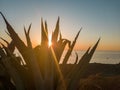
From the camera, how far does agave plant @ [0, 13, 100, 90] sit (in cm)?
360

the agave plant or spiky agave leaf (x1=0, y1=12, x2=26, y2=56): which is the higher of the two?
spiky agave leaf (x1=0, y1=12, x2=26, y2=56)

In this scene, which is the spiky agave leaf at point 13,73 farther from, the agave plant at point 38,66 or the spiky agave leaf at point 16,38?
the spiky agave leaf at point 16,38

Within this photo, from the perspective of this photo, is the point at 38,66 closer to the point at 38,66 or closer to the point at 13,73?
the point at 38,66

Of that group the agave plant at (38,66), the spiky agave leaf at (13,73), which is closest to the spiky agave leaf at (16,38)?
the agave plant at (38,66)

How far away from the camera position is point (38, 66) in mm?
3637

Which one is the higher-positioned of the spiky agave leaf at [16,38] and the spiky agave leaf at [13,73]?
the spiky agave leaf at [16,38]

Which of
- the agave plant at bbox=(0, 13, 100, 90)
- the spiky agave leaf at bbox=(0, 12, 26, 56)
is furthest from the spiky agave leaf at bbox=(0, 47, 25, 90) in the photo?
the spiky agave leaf at bbox=(0, 12, 26, 56)

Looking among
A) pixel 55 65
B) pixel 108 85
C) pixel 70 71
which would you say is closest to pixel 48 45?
pixel 55 65

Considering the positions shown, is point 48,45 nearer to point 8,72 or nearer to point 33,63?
point 33,63

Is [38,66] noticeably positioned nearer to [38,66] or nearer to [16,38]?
[38,66]

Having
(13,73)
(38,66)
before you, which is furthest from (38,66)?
(13,73)

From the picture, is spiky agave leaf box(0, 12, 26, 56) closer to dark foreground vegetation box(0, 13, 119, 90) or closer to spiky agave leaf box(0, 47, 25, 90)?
dark foreground vegetation box(0, 13, 119, 90)

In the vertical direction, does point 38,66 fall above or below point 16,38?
below

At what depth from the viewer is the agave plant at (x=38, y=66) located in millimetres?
3602
